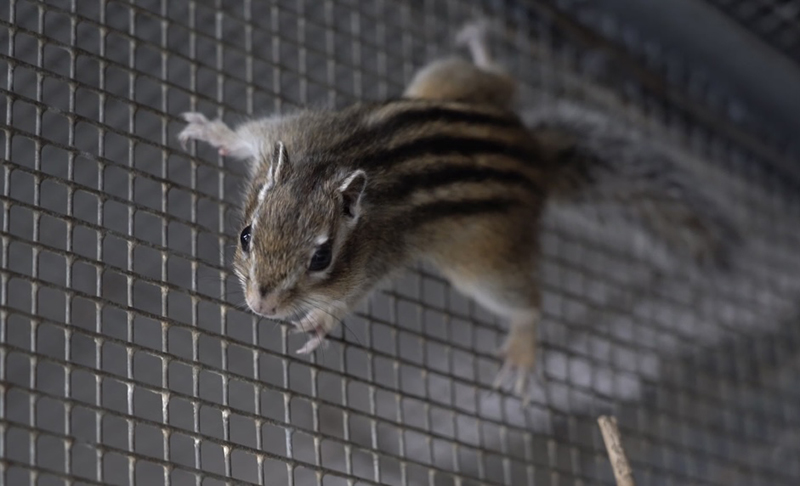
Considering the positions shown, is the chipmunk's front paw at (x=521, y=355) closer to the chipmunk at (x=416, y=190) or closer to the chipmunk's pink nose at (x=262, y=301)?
the chipmunk at (x=416, y=190)

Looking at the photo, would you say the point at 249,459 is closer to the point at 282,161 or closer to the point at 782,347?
the point at 282,161

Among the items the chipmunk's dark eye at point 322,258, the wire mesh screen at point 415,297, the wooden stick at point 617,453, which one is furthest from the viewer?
the wire mesh screen at point 415,297

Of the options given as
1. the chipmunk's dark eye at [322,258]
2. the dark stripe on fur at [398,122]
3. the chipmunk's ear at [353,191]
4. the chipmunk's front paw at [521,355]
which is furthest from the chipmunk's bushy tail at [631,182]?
the chipmunk's dark eye at [322,258]

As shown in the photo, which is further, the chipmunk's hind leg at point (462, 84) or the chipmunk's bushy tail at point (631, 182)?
the chipmunk's bushy tail at point (631, 182)

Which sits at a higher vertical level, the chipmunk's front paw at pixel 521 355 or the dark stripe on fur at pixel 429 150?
the dark stripe on fur at pixel 429 150

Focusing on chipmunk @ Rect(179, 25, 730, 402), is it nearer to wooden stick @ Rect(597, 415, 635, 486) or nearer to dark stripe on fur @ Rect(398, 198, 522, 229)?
dark stripe on fur @ Rect(398, 198, 522, 229)

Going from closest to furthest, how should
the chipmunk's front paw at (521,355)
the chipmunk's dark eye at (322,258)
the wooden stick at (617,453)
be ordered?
the wooden stick at (617,453)
the chipmunk's dark eye at (322,258)
the chipmunk's front paw at (521,355)
